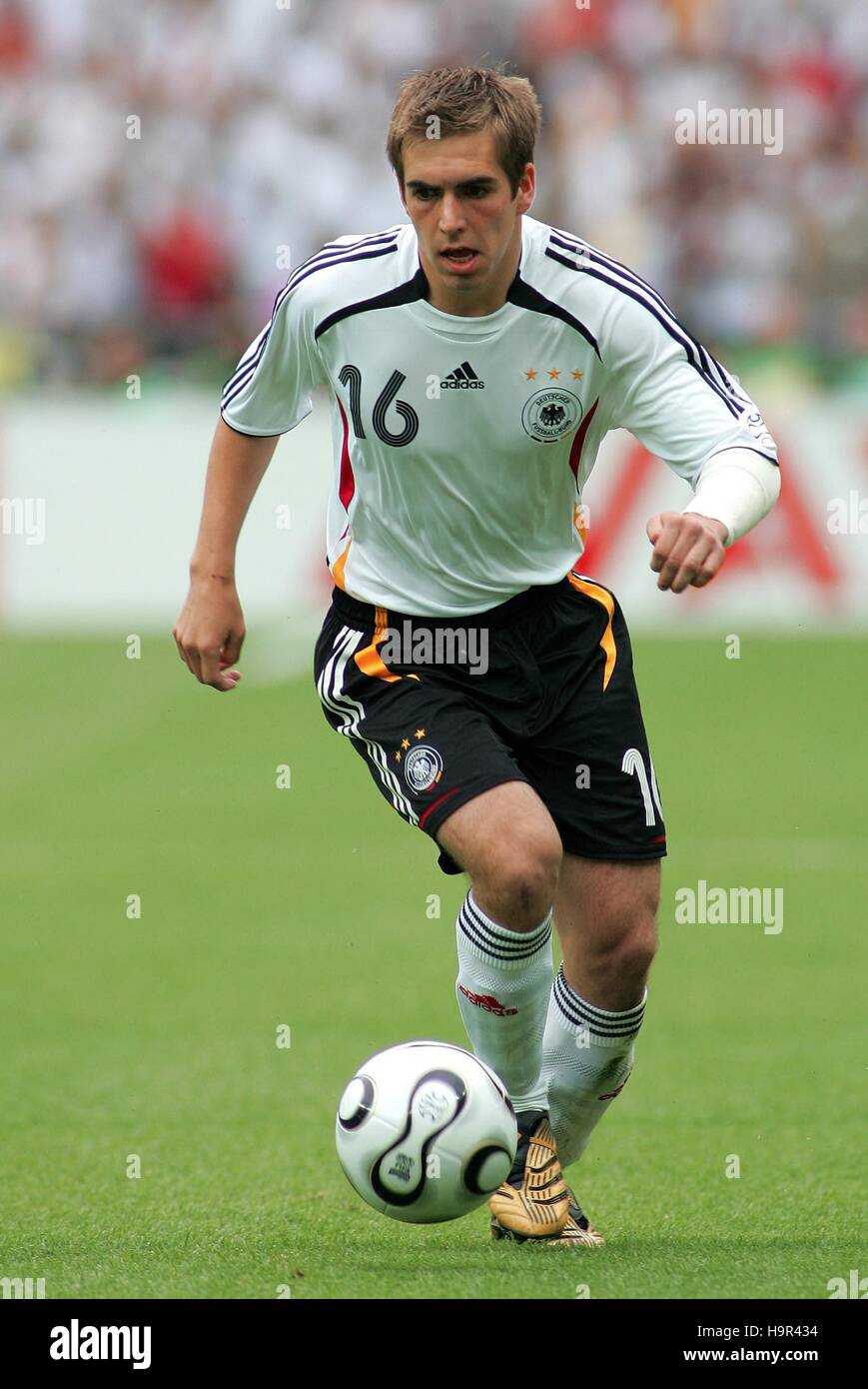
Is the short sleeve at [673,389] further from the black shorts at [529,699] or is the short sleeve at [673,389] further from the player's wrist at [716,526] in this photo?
the black shorts at [529,699]

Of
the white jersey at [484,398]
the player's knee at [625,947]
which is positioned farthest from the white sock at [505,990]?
the white jersey at [484,398]

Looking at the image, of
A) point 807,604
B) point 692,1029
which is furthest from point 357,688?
point 807,604

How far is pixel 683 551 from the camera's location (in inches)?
156

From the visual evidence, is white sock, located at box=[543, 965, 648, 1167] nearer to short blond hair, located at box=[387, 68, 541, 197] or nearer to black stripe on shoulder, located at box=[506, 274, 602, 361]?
black stripe on shoulder, located at box=[506, 274, 602, 361]

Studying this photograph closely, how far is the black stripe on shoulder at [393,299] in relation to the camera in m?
4.54

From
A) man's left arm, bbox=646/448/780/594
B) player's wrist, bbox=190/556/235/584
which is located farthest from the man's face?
player's wrist, bbox=190/556/235/584

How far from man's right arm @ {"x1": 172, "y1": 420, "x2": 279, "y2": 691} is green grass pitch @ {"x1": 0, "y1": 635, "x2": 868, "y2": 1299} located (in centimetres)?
129

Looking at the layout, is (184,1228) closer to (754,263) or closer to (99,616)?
(99,616)

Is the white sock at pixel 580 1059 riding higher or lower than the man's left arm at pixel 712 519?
lower

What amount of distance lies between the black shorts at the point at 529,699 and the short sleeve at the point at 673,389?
484 mm

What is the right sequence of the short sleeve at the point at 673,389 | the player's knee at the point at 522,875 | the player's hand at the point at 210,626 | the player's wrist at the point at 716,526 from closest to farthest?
the player's wrist at the point at 716,526 < the player's knee at the point at 522,875 < the short sleeve at the point at 673,389 < the player's hand at the point at 210,626

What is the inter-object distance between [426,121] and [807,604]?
10808mm

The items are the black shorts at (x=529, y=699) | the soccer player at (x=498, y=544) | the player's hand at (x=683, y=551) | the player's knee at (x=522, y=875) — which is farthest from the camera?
the black shorts at (x=529, y=699)

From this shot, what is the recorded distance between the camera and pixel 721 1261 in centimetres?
430
